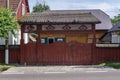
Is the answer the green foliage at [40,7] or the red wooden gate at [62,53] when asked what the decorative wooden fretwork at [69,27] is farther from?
the green foliage at [40,7]

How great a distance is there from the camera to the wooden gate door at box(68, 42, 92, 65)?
3406 cm

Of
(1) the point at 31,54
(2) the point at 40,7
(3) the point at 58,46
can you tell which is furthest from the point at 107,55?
(2) the point at 40,7

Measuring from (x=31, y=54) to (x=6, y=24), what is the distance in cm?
310

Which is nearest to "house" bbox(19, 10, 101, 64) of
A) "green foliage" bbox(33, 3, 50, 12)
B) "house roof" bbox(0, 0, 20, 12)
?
"house roof" bbox(0, 0, 20, 12)

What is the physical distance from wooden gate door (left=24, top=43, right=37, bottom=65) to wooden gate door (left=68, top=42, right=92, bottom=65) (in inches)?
110

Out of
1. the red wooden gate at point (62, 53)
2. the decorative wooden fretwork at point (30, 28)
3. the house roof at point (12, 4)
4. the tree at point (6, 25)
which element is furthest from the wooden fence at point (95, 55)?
the house roof at point (12, 4)

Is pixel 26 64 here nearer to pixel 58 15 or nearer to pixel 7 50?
pixel 7 50

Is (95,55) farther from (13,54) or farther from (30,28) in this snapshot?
(13,54)

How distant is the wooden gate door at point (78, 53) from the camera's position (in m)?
34.1

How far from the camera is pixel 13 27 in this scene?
112 feet

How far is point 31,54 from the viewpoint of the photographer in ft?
112

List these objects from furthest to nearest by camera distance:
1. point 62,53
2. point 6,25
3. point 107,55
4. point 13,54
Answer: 1. point 13,54
2. point 107,55
3. point 62,53
4. point 6,25

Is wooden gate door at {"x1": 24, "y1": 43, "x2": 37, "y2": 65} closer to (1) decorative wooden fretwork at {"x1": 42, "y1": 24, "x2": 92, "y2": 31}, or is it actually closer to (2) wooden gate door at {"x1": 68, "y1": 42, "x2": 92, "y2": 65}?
(1) decorative wooden fretwork at {"x1": 42, "y1": 24, "x2": 92, "y2": 31}

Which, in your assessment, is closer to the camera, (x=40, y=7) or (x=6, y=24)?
(x=6, y=24)
